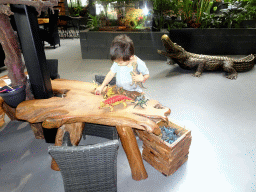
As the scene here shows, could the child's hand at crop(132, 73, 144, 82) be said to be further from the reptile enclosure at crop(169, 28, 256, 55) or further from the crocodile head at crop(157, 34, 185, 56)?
the reptile enclosure at crop(169, 28, 256, 55)

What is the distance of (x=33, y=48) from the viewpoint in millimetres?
1514

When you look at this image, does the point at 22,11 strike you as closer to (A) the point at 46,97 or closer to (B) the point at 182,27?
(A) the point at 46,97

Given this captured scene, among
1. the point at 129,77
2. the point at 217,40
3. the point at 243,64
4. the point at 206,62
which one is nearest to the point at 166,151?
the point at 129,77

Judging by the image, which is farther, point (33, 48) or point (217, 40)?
point (217, 40)

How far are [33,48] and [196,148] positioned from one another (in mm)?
1813

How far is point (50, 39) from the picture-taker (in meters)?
5.80

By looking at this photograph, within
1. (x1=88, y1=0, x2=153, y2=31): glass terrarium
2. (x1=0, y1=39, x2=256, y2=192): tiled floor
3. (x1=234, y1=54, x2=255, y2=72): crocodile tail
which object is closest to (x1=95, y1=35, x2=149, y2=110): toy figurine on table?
(x1=0, y1=39, x2=256, y2=192): tiled floor

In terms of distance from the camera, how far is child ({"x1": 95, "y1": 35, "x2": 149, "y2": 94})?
1.49 metres

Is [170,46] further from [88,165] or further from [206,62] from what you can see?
[88,165]

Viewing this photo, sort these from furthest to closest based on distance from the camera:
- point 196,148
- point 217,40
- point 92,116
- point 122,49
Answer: point 217,40 < point 196,148 < point 122,49 < point 92,116

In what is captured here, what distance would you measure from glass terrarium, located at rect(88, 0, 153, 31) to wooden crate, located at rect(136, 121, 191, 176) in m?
3.77

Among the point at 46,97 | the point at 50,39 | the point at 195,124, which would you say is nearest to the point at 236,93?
the point at 195,124

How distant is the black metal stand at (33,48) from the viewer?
1413mm

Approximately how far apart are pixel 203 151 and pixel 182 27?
3.80m
